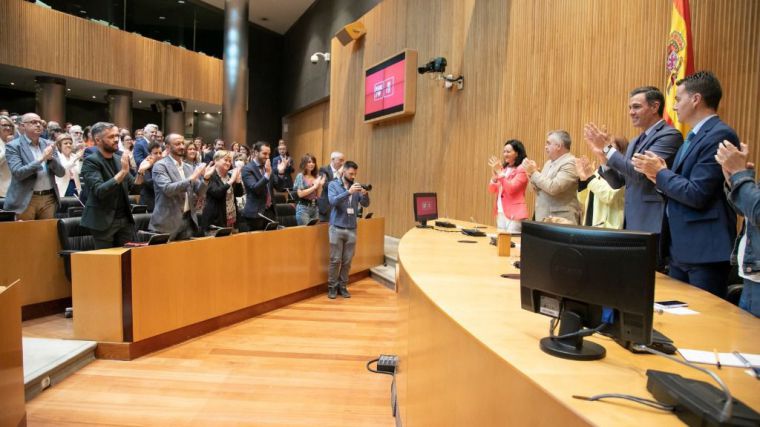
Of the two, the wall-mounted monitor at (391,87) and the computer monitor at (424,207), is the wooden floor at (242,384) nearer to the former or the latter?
the computer monitor at (424,207)

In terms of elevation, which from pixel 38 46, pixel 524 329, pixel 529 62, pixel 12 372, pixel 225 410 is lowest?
pixel 225 410

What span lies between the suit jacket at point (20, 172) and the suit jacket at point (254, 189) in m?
1.71

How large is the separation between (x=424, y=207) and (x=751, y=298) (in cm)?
290

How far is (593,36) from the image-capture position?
4.18 meters

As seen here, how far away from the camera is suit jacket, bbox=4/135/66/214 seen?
4199mm

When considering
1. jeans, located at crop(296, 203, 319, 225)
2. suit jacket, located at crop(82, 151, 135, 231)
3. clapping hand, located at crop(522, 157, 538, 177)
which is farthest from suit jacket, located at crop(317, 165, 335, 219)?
clapping hand, located at crop(522, 157, 538, 177)

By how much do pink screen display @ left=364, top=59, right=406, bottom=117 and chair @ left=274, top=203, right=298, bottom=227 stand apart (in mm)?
2168

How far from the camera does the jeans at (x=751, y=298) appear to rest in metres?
1.69

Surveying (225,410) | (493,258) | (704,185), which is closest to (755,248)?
(704,185)

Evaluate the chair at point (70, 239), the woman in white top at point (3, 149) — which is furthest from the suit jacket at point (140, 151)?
the chair at point (70, 239)

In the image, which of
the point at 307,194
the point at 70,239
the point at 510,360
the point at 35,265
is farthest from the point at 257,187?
the point at 510,360

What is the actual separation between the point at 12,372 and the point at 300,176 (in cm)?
427


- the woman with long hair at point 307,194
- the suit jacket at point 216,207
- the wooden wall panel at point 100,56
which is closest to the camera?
the suit jacket at point 216,207

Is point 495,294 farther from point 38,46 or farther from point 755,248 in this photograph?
point 38,46
